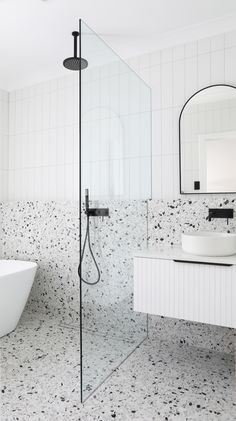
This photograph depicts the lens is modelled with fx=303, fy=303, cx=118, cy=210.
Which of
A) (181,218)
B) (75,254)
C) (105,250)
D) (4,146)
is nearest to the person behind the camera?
(105,250)

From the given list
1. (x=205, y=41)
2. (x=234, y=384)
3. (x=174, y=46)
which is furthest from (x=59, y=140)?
(x=234, y=384)

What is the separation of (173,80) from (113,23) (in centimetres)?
68

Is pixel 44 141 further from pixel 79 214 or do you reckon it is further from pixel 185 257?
pixel 185 257

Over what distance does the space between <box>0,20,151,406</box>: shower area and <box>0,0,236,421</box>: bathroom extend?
0.04 feet

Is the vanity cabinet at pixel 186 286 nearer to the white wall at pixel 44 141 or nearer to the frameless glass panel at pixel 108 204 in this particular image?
the frameless glass panel at pixel 108 204

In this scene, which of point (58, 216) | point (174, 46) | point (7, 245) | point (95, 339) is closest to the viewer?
point (95, 339)

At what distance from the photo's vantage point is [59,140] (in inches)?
133

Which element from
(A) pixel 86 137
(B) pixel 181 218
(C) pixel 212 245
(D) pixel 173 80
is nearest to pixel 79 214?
(A) pixel 86 137

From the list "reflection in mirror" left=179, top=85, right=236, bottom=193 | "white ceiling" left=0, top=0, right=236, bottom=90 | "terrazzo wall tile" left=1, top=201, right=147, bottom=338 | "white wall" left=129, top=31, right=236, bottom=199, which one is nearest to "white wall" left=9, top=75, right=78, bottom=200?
"terrazzo wall tile" left=1, top=201, right=147, bottom=338

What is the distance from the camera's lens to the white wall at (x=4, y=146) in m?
3.69

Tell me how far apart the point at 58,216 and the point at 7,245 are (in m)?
Result: 0.84

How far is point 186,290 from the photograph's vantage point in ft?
6.50

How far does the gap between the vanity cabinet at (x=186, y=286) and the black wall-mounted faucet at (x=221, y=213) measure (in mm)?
452

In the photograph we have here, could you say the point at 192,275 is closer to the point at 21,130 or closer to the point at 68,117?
the point at 68,117
